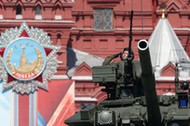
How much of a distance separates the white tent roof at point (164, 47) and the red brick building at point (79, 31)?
651 millimetres

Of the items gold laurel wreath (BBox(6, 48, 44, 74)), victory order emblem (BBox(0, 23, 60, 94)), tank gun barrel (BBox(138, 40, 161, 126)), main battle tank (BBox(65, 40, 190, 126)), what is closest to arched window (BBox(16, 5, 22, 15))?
victory order emblem (BBox(0, 23, 60, 94))

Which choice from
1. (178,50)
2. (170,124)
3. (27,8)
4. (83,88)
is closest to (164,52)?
(178,50)

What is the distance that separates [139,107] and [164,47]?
69.9 ft

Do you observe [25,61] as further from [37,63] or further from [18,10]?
[18,10]

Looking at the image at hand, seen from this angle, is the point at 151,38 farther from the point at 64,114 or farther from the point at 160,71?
the point at 64,114

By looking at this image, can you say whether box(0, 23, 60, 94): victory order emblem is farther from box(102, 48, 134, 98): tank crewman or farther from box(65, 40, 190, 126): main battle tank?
box(102, 48, 134, 98): tank crewman

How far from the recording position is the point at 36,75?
3125cm

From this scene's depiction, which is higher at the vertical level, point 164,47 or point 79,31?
point 79,31

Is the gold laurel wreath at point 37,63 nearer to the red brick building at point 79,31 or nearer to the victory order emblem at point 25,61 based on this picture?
the victory order emblem at point 25,61

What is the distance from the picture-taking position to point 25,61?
31.0m

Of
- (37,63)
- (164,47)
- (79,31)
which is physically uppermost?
(79,31)

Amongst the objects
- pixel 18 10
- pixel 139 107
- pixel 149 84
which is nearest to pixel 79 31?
pixel 18 10

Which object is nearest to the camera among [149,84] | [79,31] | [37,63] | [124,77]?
[149,84]

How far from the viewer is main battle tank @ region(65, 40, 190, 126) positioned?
34.0 feet
